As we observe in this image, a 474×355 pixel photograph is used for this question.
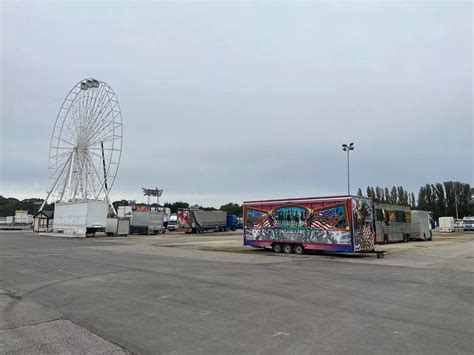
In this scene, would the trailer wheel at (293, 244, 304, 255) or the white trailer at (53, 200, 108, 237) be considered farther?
the white trailer at (53, 200, 108, 237)

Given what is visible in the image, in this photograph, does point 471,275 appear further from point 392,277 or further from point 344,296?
point 344,296

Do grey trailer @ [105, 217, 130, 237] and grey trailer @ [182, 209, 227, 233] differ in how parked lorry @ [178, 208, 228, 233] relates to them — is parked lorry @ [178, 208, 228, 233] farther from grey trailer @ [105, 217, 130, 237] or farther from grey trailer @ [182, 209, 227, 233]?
grey trailer @ [105, 217, 130, 237]

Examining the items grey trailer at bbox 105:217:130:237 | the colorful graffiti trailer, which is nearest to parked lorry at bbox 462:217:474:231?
the colorful graffiti trailer

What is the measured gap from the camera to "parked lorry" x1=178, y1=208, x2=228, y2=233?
2233 inches

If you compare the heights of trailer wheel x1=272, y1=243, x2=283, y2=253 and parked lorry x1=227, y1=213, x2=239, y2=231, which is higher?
parked lorry x1=227, y1=213, x2=239, y2=231

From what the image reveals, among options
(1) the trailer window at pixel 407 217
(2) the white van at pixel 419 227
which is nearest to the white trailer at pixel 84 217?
(1) the trailer window at pixel 407 217

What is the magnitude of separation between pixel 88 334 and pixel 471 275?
12.9 meters

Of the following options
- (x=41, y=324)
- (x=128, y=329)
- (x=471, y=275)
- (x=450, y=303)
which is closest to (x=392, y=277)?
(x=471, y=275)

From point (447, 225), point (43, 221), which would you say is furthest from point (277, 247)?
point (447, 225)

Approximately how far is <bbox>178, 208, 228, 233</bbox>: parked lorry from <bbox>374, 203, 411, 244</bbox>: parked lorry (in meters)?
29.7

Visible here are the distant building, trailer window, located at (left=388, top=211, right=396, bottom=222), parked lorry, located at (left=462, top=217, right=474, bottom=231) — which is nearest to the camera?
trailer window, located at (left=388, top=211, right=396, bottom=222)

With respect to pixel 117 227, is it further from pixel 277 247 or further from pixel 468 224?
pixel 468 224

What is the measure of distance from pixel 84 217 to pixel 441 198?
94604 millimetres

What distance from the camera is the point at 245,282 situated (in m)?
11.4
